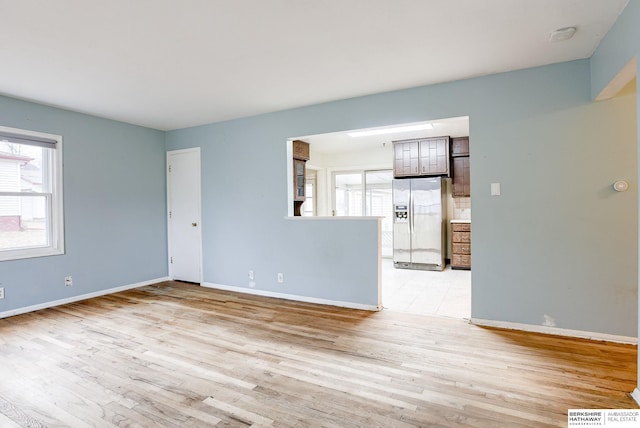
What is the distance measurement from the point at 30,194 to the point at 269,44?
350 centimetres

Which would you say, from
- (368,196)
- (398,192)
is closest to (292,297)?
(398,192)

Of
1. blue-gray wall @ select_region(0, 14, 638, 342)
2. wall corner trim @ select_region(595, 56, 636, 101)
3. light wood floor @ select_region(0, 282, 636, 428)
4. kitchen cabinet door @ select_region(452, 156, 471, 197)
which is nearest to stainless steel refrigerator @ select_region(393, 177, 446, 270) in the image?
kitchen cabinet door @ select_region(452, 156, 471, 197)

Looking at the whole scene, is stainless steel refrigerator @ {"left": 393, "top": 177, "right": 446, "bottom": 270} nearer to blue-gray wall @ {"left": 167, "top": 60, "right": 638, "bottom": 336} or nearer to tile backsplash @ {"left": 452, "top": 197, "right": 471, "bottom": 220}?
tile backsplash @ {"left": 452, "top": 197, "right": 471, "bottom": 220}

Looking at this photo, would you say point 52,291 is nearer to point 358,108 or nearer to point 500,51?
point 358,108

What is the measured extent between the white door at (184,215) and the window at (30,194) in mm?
1532

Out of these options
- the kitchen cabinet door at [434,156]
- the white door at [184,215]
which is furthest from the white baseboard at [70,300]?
the kitchen cabinet door at [434,156]

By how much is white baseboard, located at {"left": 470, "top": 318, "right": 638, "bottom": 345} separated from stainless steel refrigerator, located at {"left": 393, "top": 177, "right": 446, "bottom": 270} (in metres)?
2.82

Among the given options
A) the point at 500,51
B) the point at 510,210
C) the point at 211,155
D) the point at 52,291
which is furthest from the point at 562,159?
the point at 52,291

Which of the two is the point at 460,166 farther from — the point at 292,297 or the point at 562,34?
the point at 292,297

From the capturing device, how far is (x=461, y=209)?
6559 millimetres

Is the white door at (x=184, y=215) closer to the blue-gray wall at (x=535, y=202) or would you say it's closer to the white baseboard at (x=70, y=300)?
the white baseboard at (x=70, y=300)

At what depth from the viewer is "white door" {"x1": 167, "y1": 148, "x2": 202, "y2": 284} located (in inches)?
203

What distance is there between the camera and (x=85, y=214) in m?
4.36

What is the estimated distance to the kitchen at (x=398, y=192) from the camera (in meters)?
4.44
